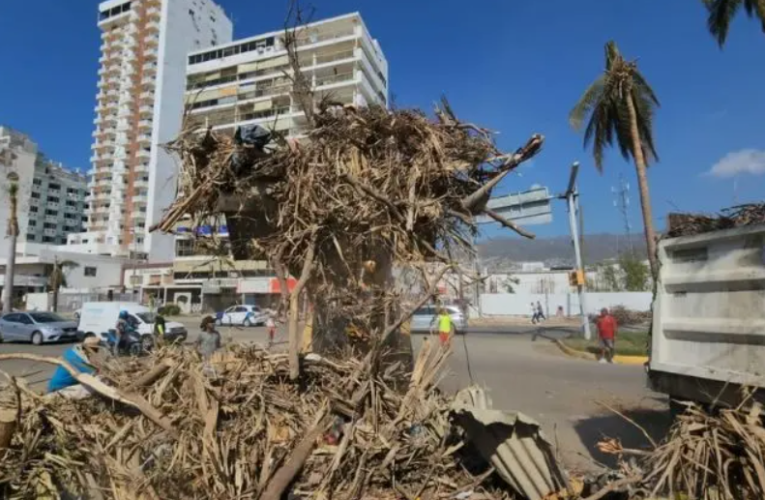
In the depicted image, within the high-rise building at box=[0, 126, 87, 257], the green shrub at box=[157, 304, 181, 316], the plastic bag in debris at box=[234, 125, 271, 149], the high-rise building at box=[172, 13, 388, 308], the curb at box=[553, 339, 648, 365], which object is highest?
the high-rise building at box=[172, 13, 388, 308]

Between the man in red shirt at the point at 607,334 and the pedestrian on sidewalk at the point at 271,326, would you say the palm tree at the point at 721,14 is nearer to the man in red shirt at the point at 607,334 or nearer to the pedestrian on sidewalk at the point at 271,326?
the man in red shirt at the point at 607,334

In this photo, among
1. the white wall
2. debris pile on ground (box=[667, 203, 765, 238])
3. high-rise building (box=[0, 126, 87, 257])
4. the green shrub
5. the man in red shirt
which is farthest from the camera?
high-rise building (box=[0, 126, 87, 257])

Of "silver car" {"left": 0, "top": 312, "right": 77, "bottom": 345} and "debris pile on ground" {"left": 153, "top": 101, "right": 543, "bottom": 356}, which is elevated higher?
"debris pile on ground" {"left": 153, "top": 101, "right": 543, "bottom": 356}

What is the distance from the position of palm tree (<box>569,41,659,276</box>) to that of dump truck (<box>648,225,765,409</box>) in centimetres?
1458

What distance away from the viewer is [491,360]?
52.7ft

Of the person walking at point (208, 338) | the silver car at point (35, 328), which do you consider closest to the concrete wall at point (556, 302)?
the silver car at point (35, 328)

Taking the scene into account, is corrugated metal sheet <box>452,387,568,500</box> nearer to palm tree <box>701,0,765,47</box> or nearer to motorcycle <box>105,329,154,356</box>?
motorcycle <box>105,329,154,356</box>

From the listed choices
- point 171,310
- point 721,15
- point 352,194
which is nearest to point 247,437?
point 352,194

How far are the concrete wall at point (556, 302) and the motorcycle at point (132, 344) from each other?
30336 millimetres

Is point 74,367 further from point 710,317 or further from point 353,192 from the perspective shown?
point 710,317

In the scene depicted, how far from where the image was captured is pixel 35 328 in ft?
73.6

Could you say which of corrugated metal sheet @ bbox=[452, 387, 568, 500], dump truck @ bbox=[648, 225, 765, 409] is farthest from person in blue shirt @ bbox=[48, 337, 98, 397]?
dump truck @ bbox=[648, 225, 765, 409]

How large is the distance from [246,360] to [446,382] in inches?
90.3

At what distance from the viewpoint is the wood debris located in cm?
368
